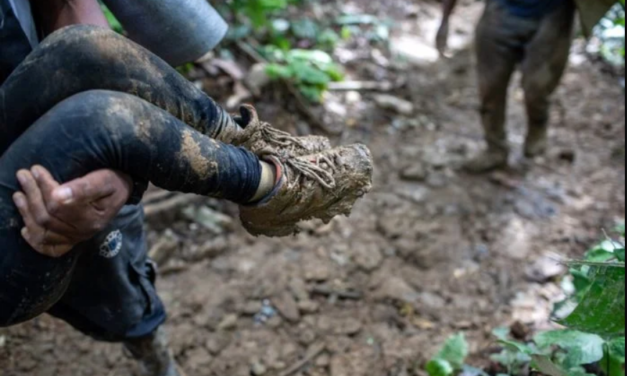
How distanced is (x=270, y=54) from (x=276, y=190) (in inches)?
123

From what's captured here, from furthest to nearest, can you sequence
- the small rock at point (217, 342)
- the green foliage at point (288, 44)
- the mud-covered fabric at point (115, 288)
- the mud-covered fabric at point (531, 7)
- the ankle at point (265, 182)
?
the green foliage at point (288, 44)
the mud-covered fabric at point (531, 7)
the small rock at point (217, 342)
the mud-covered fabric at point (115, 288)
the ankle at point (265, 182)

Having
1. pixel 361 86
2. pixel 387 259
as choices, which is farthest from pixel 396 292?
pixel 361 86

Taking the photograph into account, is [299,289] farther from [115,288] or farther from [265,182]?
[265,182]

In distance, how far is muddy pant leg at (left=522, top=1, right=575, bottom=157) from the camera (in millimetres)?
3674

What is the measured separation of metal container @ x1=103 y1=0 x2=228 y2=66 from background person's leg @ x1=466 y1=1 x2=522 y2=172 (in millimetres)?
2471

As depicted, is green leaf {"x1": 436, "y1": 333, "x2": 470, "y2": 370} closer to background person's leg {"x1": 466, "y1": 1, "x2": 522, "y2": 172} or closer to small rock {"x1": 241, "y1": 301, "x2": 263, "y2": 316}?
small rock {"x1": 241, "y1": 301, "x2": 263, "y2": 316}

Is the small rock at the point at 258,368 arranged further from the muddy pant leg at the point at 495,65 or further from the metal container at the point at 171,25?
the muddy pant leg at the point at 495,65

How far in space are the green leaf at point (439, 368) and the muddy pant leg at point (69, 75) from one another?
1.51 metres

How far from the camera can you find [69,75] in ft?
4.74

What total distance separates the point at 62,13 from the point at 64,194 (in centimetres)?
76

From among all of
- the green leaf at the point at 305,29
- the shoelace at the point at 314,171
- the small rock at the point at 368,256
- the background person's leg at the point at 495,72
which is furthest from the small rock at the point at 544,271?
the green leaf at the point at 305,29

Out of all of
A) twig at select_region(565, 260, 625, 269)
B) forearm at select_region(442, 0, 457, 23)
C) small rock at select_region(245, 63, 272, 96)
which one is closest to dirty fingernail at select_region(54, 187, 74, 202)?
twig at select_region(565, 260, 625, 269)

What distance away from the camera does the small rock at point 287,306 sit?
285 centimetres

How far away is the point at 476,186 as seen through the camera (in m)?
4.05
